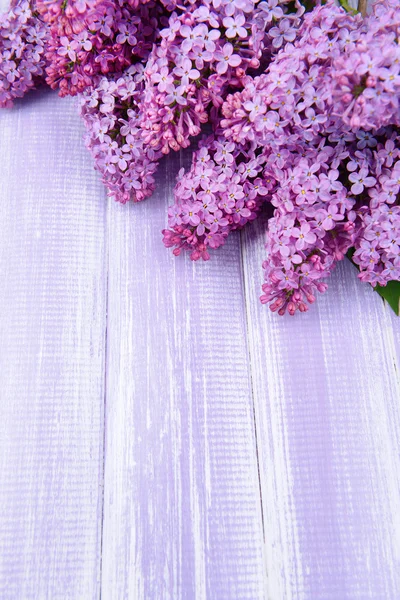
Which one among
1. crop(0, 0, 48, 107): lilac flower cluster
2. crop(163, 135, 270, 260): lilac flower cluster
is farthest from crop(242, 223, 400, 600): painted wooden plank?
crop(0, 0, 48, 107): lilac flower cluster

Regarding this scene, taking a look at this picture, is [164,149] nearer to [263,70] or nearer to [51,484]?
[263,70]

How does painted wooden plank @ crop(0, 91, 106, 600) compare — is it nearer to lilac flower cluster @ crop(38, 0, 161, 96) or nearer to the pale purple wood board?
the pale purple wood board

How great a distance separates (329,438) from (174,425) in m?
0.21

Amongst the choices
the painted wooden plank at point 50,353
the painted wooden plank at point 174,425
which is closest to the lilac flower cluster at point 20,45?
the painted wooden plank at point 50,353

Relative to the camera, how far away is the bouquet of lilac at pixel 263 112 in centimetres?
63

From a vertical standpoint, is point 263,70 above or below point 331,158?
above

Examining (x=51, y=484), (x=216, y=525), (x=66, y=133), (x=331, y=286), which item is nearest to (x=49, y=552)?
(x=51, y=484)

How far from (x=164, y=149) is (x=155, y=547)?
503 millimetres

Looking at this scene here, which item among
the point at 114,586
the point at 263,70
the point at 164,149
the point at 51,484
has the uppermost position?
the point at 263,70

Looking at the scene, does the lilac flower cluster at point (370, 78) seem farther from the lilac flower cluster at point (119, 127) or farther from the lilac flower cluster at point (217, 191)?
the lilac flower cluster at point (119, 127)

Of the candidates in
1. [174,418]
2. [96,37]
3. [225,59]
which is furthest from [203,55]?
[174,418]

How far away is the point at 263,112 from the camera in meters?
0.65

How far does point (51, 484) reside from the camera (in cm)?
74

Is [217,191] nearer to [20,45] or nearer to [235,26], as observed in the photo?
[235,26]
